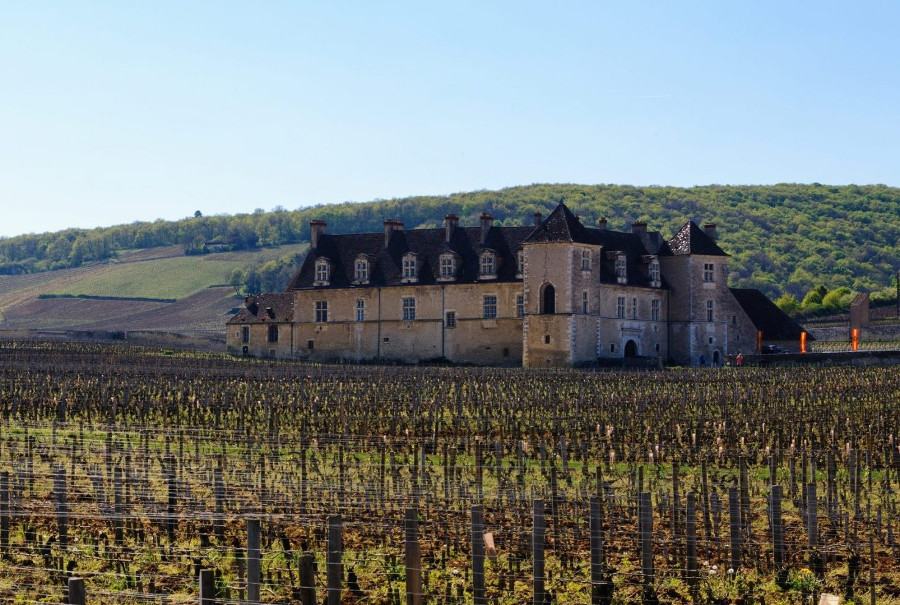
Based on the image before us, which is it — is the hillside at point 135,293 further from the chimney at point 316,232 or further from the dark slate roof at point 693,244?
the dark slate roof at point 693,244

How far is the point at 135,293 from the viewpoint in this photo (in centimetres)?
13962

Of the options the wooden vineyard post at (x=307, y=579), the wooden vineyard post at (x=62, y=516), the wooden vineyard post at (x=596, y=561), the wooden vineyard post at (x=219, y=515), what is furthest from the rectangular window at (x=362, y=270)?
the wooden vineyard post at (x=307, y=579)

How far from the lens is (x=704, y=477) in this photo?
20.2m

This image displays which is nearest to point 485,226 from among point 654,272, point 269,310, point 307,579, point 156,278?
point 654,272

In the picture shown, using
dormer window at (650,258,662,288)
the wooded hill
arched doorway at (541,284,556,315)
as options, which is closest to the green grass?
the wooded hill

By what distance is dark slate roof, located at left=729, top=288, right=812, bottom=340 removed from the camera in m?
70.6

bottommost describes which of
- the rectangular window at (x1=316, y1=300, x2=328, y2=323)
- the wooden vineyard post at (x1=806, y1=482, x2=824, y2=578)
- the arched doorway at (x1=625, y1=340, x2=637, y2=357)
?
the arched doorway at (x1=625, y1=340, x2=637, y2=357)

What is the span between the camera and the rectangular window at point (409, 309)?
67.6 m

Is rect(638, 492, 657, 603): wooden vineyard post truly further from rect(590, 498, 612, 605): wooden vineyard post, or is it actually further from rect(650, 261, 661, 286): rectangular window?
rect(650, 261, 661, 286): rectangular window

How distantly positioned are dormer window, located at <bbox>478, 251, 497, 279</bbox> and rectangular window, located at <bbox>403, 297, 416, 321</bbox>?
3.83 m

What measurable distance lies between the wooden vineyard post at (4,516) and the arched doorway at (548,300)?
45.9 metres

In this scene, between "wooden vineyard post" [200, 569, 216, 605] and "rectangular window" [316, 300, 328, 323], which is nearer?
"wooden vineyard post" [200, 569, 216, 605]

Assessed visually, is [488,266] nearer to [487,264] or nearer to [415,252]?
[487,264]

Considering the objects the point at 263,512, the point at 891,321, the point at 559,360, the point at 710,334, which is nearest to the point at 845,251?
the point at 891,321
